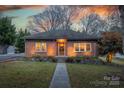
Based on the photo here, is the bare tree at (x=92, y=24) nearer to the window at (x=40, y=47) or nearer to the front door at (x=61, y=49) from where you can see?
the front door at (x=61, y=49)

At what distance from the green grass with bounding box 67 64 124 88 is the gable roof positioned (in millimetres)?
673

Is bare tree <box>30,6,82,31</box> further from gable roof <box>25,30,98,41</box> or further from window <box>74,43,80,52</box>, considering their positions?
window <box>74,43,80,52</box>

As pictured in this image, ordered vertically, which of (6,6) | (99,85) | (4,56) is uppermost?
(6,6)

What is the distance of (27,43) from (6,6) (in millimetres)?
1051

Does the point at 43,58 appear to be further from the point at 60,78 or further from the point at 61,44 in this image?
the point at 60,78

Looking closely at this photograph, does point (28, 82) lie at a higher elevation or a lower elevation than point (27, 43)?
lower

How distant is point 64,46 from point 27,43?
926mm

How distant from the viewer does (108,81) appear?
33.8 ft

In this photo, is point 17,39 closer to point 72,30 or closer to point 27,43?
point 27,43

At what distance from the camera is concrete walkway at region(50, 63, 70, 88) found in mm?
10133

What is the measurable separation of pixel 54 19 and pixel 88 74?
1.59 m

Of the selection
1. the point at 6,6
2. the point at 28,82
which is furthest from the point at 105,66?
the point at 6,6

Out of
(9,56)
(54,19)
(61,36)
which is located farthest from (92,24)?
(9,56)

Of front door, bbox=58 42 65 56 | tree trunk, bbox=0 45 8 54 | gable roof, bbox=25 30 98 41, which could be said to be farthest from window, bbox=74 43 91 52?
tree trunk, bbox=0 45 8 54
